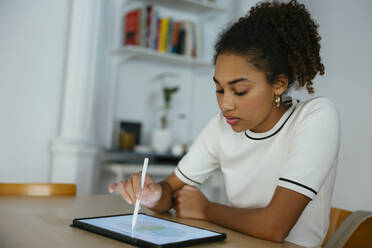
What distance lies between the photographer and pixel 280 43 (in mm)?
1146

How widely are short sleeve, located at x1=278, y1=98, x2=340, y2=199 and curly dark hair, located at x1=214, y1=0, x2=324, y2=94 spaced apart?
12 cm

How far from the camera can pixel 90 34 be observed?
99.0 inches

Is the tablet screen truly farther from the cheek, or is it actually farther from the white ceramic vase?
the white ceramic vase

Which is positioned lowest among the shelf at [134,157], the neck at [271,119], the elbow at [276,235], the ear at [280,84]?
the shelf at [134,157]

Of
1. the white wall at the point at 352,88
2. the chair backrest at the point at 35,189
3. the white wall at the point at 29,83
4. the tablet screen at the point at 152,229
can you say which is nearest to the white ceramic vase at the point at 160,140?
the white wall at the point at 29,83

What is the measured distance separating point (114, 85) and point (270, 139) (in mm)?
1803

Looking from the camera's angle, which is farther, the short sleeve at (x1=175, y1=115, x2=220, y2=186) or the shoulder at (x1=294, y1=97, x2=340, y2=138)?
the short sleeve at (x1=175, y1=115, x2=220, y2=186)

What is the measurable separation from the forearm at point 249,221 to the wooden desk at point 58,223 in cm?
2

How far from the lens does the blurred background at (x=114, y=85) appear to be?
233cm

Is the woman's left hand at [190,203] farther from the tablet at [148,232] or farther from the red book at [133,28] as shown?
the red book at [133,28]

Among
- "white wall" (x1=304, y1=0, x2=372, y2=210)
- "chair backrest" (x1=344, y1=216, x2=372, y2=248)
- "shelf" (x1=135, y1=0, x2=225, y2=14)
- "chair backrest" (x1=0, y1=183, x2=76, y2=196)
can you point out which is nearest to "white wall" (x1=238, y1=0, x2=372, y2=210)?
"white wall" (x1=304, y1=0, x2=372, y2=210)

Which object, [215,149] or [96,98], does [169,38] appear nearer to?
[96,98]

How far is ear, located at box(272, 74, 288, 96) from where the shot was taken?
1171mm

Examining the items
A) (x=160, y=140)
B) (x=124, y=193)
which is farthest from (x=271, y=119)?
(x=160, y=140)
